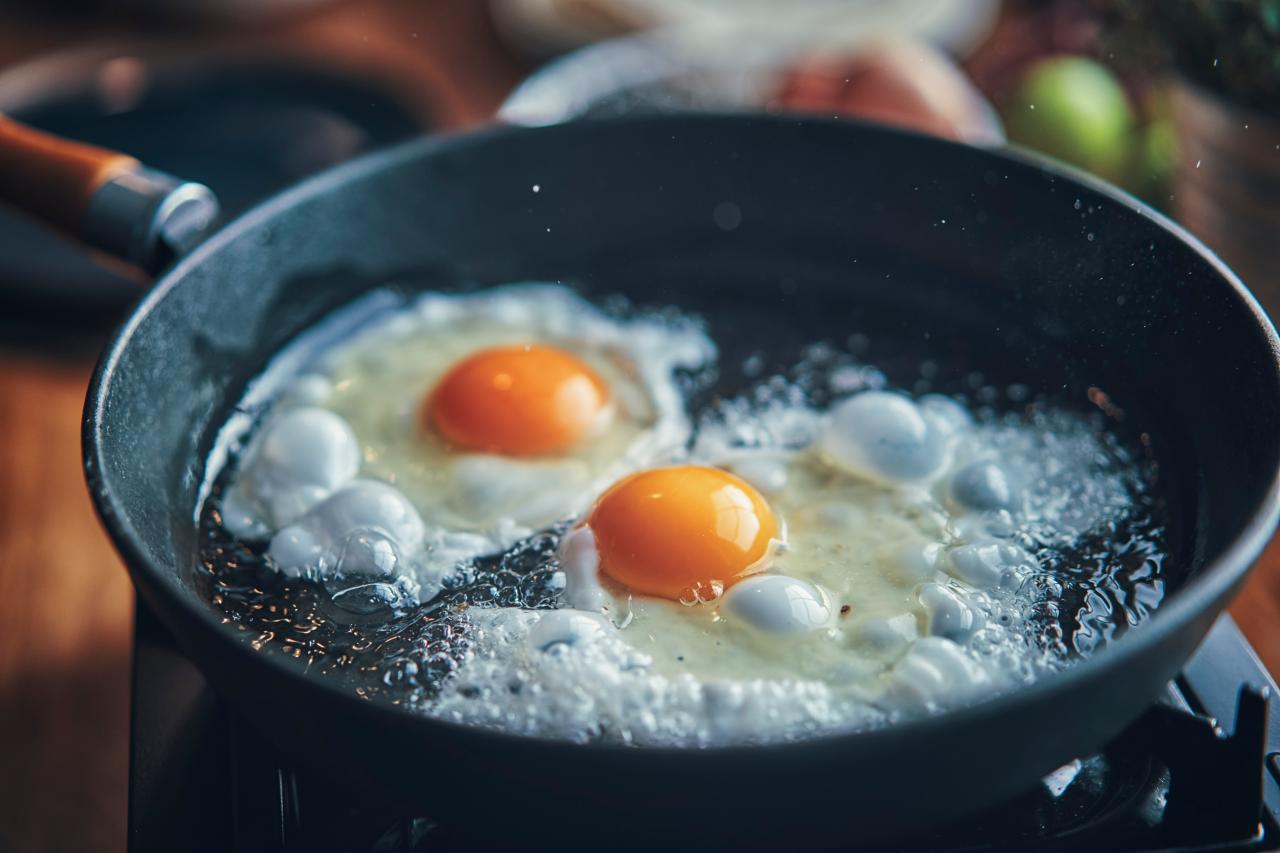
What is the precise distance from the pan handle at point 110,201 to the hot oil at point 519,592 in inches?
9.3

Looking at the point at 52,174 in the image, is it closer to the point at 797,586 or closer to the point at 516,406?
the point at 516,406

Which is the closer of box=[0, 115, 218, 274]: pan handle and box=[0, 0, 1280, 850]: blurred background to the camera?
box=[0, 115, 218, 274]: pan handle

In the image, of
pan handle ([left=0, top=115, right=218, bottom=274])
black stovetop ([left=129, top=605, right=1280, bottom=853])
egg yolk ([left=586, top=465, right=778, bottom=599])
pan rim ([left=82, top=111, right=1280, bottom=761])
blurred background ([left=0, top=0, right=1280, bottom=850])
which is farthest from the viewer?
blurred background ([left=0, top=0, right=1280, bottom=850])

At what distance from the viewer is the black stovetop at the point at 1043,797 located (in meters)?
0.89

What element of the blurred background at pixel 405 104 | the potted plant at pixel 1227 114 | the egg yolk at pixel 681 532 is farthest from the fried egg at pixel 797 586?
the potted plant at pixel 1227 114

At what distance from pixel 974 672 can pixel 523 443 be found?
1.67 feet

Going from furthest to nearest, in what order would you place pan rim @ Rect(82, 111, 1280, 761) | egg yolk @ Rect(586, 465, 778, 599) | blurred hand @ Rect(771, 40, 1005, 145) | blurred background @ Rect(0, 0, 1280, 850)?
blurred hand @ Rect(771, 40, 1005, 145), blurred background @ Rect(0, 0, 1280, 850), egg yolk @ Rect(586, 465, 778, 599), pan rim @ Rect(82, 111, 1280, 761)

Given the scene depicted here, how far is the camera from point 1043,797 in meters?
0.94

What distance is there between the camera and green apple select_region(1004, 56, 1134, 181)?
6.48 feet

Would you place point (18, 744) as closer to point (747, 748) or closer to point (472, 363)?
point (472, 363)

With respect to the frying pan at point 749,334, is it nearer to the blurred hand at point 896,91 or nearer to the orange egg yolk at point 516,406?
the orange egg yolk at point 516,406

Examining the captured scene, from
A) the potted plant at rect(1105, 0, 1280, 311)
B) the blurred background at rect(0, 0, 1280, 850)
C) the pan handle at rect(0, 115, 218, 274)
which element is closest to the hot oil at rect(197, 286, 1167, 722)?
the pan handle at rect(0, 115, 218, 274)

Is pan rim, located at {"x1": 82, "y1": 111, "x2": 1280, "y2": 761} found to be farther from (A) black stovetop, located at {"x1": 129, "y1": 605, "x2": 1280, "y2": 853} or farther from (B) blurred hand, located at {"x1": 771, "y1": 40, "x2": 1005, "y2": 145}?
(B) blurred hand, located at {"x1": 771, "y1": 40, "x2": 1005, "y2": 145}

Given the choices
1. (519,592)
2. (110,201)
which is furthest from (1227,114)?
(110,201)
